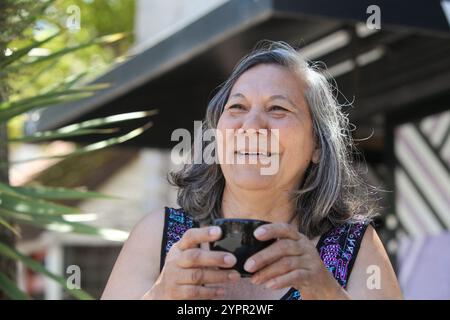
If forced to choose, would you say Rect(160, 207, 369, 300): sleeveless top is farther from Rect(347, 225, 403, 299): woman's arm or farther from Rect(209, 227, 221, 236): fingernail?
Rect(209, 227, 221, 236): fingernail

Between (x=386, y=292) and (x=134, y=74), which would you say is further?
(x=134, y=74)

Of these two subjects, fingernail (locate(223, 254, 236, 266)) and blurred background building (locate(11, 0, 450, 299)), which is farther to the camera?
blurred background building (locate(11, 0, 450, 299))

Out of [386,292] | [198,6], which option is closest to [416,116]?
[198,6]

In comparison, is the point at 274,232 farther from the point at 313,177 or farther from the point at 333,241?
the point at 313,177

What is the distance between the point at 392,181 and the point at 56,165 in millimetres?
7443

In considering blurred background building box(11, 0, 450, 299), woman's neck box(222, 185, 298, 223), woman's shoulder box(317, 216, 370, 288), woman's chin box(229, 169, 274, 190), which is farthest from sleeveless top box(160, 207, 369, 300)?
blurred background building box(11, 0, 450, 299)

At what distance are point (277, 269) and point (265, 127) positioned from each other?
1.66 ft

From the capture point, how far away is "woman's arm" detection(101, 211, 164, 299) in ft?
6.90

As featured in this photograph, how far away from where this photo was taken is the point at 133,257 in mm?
2186

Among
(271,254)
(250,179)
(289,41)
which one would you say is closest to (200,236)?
(271,254)

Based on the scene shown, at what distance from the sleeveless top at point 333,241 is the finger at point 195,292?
351mm

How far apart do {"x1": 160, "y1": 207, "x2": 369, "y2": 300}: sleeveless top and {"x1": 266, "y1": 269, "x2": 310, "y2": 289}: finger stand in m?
0.33

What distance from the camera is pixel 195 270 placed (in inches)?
70.4
